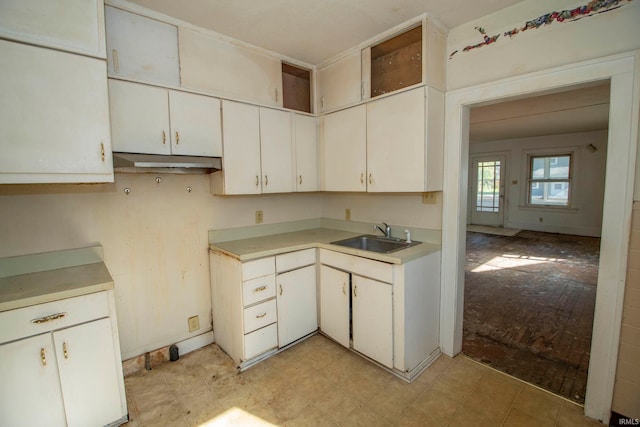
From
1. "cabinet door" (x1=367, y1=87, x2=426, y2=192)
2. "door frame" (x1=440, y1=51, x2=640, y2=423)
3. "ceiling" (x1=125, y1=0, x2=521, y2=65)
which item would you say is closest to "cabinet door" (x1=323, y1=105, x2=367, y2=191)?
"cabinet door" (x1=367, y1=87, x2=426, y2=192)

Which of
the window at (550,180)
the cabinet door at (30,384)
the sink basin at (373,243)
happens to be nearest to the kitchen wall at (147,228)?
the sink basin at (373,243)

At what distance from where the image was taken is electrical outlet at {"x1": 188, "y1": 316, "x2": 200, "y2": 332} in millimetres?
2480

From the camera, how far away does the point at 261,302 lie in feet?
7.47

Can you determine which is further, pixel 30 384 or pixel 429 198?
pixel 429 198

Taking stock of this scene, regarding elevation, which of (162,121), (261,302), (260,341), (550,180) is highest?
(162,121)

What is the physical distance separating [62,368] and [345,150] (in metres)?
A: 2.35

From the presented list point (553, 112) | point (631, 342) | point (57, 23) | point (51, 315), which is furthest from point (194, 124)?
point (553, 112)

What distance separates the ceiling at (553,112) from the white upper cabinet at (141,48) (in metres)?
2.64

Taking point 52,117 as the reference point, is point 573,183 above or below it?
below

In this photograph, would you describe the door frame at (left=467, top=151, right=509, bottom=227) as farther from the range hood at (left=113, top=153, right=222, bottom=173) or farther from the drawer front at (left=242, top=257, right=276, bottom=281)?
the range hood at (left=113, top=153, right=222, bottom=173)

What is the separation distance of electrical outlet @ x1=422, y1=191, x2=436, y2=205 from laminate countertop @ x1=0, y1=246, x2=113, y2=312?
2237 millimetres

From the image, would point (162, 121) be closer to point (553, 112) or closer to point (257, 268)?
point (257, 268)

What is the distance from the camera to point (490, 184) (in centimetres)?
865

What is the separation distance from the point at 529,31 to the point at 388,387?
2.48 metres
